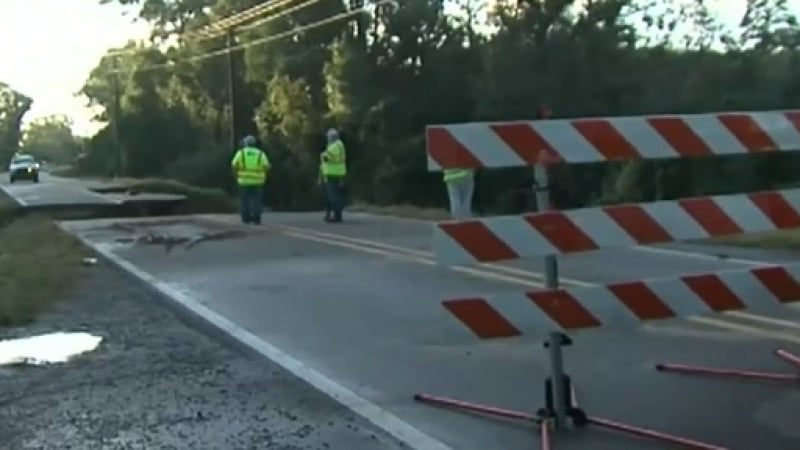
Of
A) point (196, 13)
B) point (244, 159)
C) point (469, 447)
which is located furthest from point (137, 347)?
point (196, 13)

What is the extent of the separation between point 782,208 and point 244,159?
1940cm

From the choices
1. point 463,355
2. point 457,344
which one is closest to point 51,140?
point 457,344

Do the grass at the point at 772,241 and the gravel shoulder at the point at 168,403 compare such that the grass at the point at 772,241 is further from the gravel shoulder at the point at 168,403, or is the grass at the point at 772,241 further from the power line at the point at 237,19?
the power line at the point at 237,19

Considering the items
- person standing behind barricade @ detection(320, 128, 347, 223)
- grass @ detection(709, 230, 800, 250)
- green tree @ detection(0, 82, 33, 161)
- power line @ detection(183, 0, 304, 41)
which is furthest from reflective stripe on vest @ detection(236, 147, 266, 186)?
green tree @ detection(0, 82, 33, 161)

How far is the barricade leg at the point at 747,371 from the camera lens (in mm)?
8148

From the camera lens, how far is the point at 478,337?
6.68 m

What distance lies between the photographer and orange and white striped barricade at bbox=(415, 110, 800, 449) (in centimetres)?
659

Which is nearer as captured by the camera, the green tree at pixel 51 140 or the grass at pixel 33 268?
the grass at pixel 33 268

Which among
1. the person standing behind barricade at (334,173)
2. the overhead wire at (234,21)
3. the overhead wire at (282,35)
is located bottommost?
the person standing behind barricade at (334,173)

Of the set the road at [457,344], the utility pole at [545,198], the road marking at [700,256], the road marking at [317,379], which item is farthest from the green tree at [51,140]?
the utility pole at [545,198]

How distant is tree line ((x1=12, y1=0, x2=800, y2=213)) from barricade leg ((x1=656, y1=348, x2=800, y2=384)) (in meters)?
21.8

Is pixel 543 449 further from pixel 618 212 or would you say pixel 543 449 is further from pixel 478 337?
pixel 618 212

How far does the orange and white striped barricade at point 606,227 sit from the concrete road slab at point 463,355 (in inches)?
11.7

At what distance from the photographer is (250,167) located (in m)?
25.8
